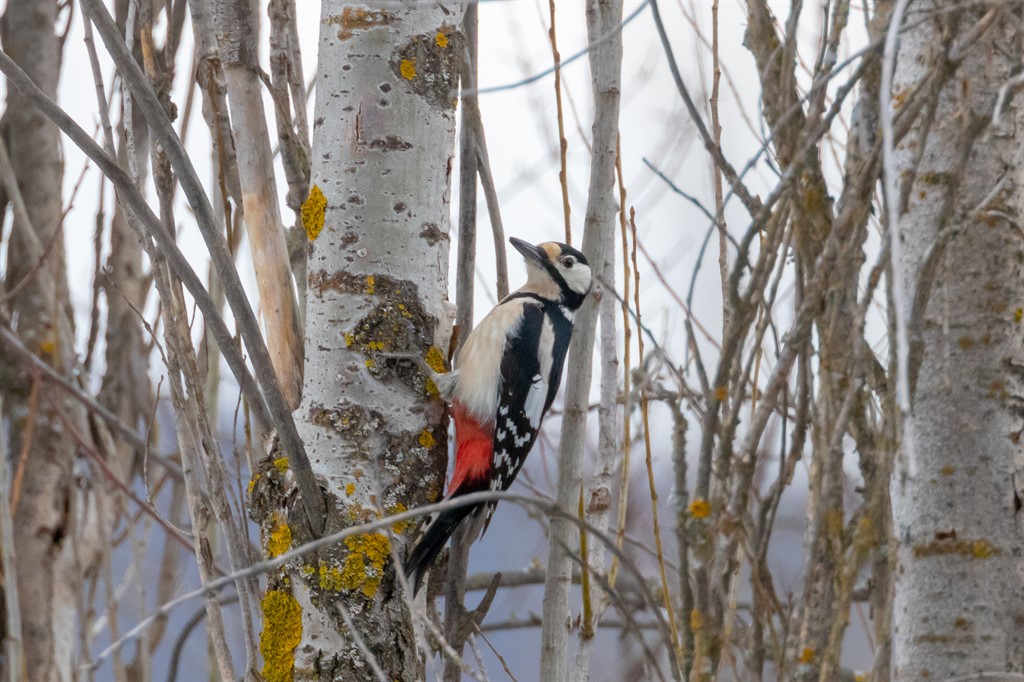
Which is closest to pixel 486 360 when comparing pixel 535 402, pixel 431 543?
pixel 535 402

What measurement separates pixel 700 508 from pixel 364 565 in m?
0.68

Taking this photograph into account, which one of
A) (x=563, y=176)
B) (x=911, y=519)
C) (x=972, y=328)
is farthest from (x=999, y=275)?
(x=563, y=176)

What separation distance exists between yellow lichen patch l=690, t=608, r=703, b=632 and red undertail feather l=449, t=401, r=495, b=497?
1.51 metres

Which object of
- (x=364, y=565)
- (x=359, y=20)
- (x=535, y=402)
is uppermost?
(x=359, y=20)

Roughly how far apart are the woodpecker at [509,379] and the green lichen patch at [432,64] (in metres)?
0.64

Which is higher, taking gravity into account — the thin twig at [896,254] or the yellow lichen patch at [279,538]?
the thin twig at [896,254]

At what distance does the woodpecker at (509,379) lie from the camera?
7.95 ft

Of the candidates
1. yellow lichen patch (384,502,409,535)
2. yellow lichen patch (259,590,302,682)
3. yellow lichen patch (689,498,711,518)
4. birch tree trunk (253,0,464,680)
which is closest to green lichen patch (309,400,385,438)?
birch tree trunk (253,0,464,680)

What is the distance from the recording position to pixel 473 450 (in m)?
2.46

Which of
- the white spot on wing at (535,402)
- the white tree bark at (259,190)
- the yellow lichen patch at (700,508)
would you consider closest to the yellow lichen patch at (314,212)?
the white tree bark at (259,190)

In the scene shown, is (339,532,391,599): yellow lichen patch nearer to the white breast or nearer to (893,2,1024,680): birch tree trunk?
the white breast

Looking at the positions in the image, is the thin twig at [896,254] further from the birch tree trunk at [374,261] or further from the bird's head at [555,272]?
the bird's head at [555,272]

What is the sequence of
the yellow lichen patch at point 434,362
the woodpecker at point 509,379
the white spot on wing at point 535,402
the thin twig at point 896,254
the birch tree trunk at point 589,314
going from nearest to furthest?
the thin twig at point 896,254 < the birch tree trunk at point 589,314 < the yellow lichen patch at point 434,362 < the woodpecker at point 509,379 < the white spot on wing at point 535,402

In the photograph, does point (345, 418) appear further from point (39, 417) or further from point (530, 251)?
point (39, 417)
